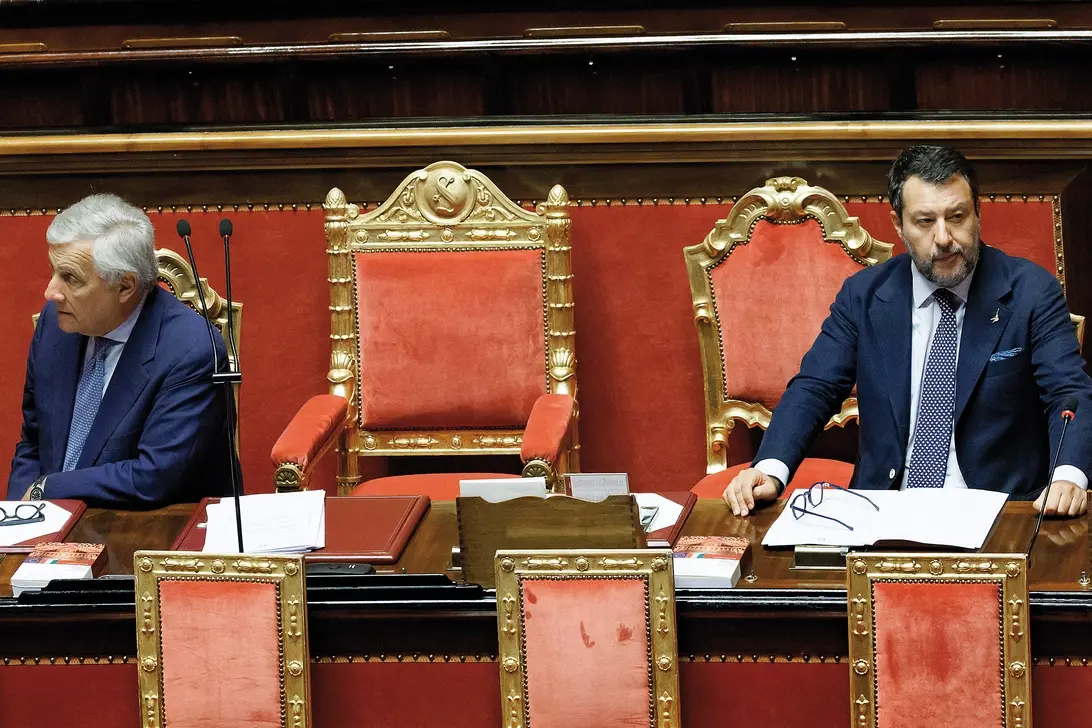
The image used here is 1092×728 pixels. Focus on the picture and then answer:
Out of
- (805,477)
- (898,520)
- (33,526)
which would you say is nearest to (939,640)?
(898,520)

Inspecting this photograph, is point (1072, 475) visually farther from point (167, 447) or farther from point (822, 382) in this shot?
point (167, 447)

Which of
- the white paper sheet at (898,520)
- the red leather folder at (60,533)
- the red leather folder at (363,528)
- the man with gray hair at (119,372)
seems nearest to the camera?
the white paper sheet at (898,520)

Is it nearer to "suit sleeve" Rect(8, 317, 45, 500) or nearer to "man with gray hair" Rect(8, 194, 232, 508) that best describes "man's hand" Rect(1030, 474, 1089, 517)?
"man with gray hair" Rect(8, 194, 232, 508)

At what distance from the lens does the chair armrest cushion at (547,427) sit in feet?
9.62

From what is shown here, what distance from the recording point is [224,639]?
6.32ft

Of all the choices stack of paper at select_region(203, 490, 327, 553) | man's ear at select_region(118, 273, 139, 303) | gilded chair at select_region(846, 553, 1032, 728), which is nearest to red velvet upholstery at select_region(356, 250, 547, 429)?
man's ear at select_region(118, 273, 139, 303)

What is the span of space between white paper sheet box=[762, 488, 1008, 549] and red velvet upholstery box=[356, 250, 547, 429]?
1147 mm

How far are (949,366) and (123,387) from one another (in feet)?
4.78

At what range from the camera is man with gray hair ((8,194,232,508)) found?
2672mm

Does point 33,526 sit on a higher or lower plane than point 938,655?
higher

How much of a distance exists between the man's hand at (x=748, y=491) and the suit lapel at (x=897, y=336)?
361 millimetres

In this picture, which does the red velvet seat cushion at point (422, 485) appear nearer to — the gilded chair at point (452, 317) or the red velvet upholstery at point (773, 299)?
the gilded chair at point (452, 317)

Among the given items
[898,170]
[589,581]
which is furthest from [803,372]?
[589,581]

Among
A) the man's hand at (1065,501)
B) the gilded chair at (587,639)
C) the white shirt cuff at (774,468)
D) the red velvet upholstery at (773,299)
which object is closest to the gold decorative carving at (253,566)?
the gilded chair at (587,639)
